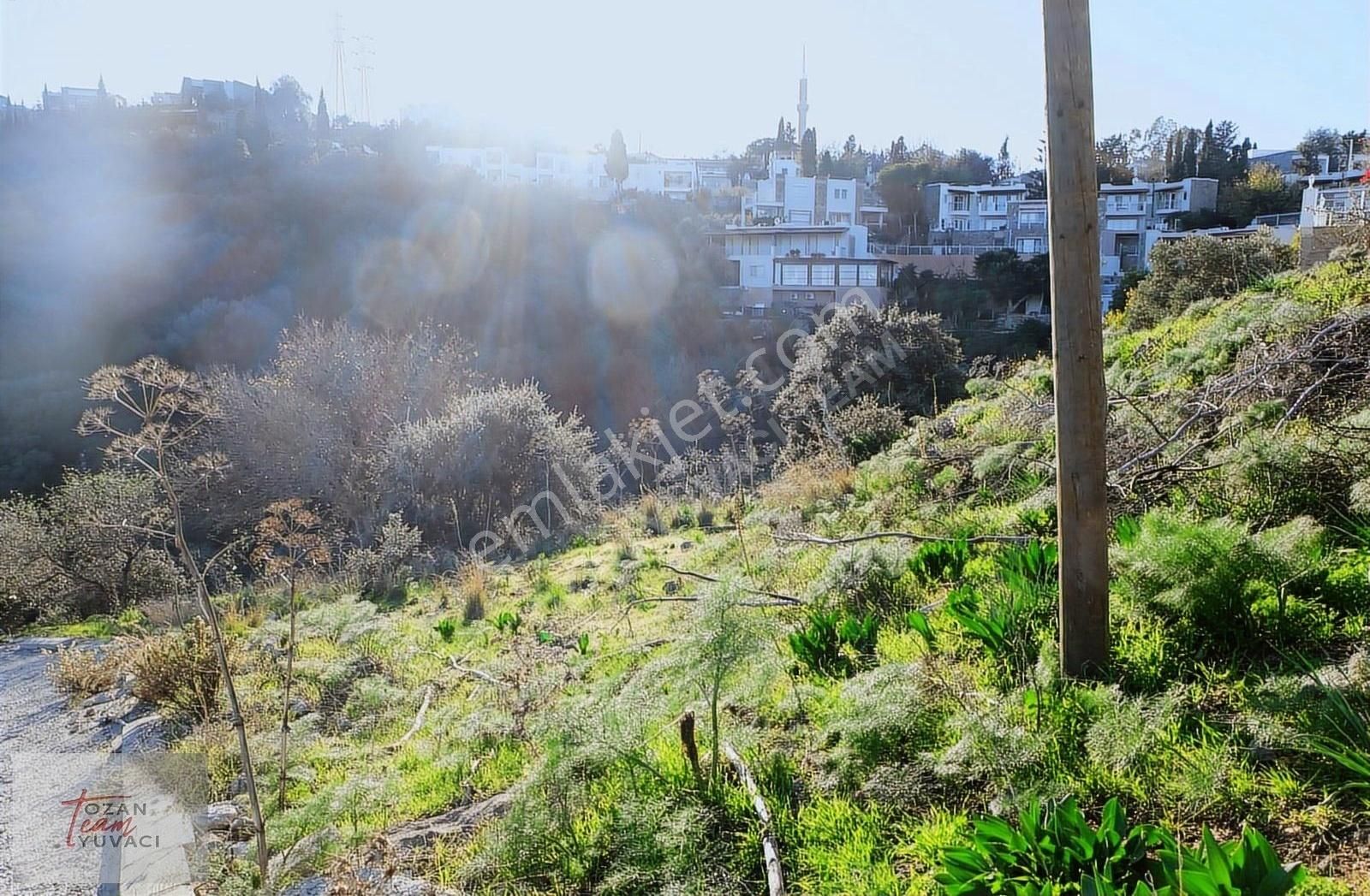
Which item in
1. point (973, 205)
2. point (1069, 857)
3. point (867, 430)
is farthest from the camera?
point (973, 205)

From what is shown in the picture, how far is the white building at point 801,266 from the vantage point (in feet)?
106

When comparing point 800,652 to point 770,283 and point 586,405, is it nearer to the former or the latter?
point 586,405

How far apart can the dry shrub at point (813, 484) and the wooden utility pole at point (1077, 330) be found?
4175 mm

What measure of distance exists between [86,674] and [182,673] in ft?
4.48

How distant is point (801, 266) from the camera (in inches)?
1328

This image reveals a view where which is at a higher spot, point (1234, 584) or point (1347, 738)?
point (1234, 584)

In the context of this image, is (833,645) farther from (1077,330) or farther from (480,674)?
(480,674)

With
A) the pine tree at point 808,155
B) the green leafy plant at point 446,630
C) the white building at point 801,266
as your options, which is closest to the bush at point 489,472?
the green leafy plant at point 446,630

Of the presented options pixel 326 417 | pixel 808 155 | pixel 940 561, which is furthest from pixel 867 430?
pixel 808 155

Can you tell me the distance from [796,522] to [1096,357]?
361 cm

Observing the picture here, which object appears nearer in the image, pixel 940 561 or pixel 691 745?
pixel 691 745

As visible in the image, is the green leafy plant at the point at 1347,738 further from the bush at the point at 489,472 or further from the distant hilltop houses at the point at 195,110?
the distant hilltop houses at the point at 195,110

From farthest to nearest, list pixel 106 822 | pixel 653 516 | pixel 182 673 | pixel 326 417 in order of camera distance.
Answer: pixel 326 417 → pixel 653 516 → pixel 182 673 → pixel 106 822

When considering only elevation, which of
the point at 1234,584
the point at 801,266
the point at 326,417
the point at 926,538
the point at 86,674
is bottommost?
the point at 86,674
